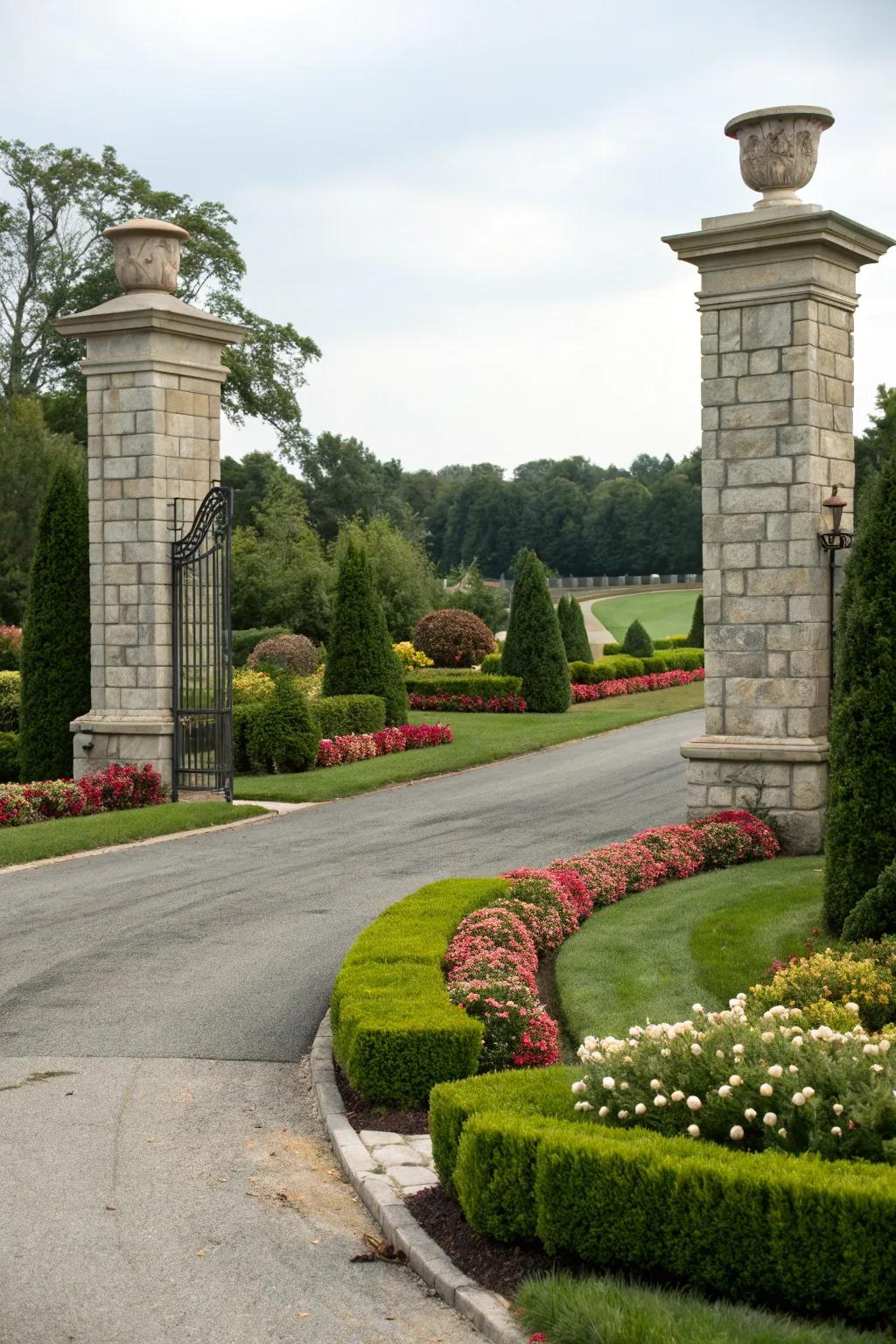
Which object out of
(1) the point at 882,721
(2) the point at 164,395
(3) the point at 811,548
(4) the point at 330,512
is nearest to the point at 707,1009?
(1) the point at 882,721

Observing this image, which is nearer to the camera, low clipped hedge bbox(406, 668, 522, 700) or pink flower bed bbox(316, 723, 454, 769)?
pink flower bed bbox(316, 723, 454, 769)

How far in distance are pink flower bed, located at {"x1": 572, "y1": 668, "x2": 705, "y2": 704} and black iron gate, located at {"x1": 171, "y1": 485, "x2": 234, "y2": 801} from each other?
15815 millimetres

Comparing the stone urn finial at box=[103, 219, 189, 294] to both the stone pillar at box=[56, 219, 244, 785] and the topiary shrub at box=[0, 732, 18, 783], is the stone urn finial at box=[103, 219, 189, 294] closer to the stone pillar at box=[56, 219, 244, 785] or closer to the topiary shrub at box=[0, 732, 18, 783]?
the stone pillar at box=[56, 219, 244, 785]

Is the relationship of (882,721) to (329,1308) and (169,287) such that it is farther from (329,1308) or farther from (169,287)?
(169,287)

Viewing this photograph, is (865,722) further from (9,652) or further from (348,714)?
(9,652)

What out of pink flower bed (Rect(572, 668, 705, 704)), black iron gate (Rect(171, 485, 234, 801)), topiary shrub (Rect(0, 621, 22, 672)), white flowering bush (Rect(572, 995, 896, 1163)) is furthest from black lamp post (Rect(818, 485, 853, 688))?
pink flower bed (Rect(572, 668, 705, 704))

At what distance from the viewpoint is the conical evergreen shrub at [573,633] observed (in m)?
34.7

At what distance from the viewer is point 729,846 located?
12227 millimetres

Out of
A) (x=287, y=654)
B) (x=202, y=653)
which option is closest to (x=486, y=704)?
(x=287, y=654)

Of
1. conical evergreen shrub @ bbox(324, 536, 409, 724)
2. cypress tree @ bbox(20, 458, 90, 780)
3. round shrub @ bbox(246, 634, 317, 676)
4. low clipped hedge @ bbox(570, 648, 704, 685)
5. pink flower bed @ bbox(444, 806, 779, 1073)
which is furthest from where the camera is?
low clipped hedge @ bbox(570, 648, 704, 685)

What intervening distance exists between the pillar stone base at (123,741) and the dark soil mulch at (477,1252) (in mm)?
10984

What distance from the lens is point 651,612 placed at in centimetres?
6850

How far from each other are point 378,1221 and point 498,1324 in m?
1.09

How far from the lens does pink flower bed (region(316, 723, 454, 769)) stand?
20.4 meters
